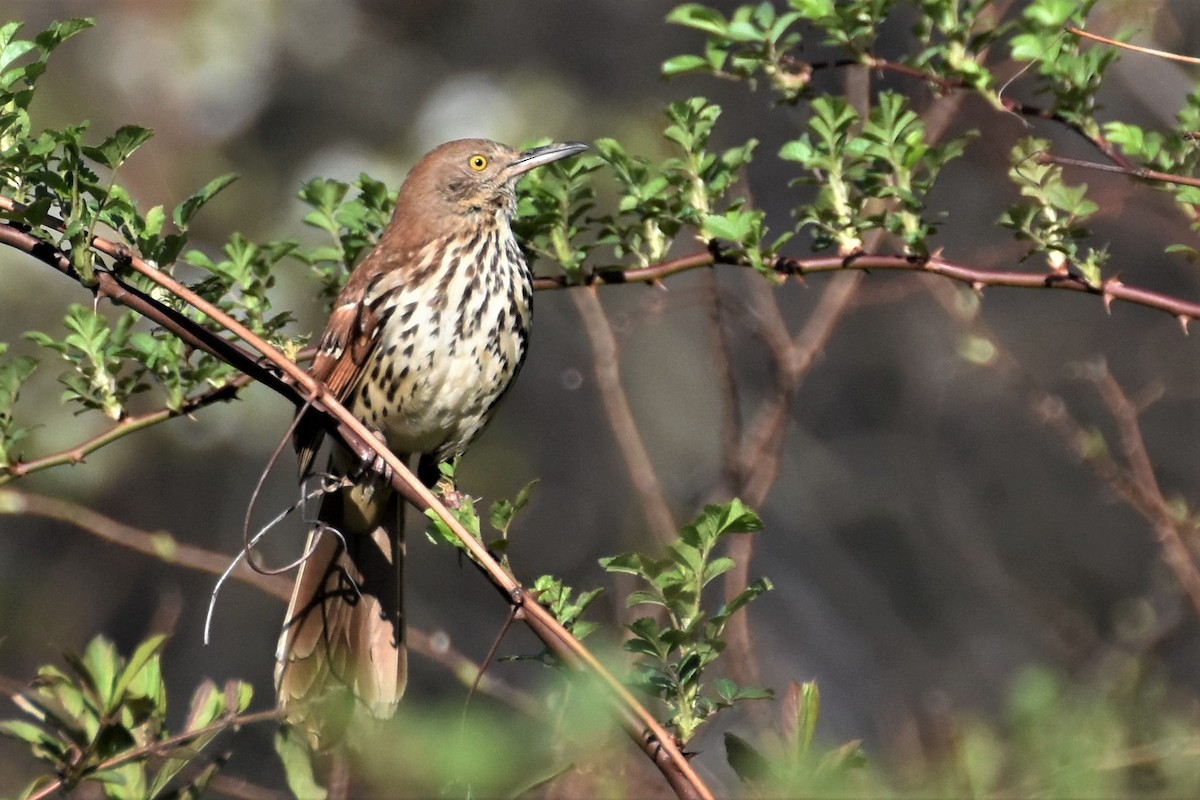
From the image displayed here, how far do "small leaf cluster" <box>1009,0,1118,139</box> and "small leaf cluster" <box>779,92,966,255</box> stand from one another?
0.61 ft

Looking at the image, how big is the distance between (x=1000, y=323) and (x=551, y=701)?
5.97m

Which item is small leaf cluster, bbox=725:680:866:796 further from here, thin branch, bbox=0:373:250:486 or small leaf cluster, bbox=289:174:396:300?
small leaf cluster, bbox=289:174:396:300

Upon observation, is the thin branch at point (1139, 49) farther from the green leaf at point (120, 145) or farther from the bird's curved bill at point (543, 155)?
the green leaf at point (120, 145)

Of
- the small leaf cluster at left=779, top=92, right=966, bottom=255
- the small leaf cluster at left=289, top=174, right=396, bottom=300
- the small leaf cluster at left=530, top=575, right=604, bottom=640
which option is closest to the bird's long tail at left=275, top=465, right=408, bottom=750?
the small leaf cluster at left=289, top=174, right=396, bottom=300

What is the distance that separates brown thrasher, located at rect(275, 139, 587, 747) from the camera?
10.8 feet

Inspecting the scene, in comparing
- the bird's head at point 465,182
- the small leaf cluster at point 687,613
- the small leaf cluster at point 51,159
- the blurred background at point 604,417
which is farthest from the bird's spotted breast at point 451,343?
the blurred background at point 604,417

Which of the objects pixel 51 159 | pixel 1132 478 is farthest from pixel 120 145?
pixel 1132 478

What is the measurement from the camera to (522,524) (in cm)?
800

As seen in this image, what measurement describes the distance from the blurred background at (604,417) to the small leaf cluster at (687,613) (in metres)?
4.45

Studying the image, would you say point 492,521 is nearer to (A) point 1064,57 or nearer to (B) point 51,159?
(B) point 51,159

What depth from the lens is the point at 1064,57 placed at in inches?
101

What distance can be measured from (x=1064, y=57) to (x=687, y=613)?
1.21 metres

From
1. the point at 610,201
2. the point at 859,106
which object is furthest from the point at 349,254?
the point at 610,201

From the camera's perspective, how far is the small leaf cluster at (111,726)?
231 cm
